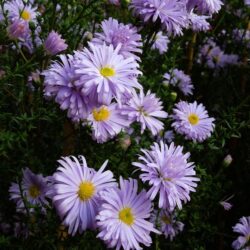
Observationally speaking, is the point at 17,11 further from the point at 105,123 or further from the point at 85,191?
the point at 85,191

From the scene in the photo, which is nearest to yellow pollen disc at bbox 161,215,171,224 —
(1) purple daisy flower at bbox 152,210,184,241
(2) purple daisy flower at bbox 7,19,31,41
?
(1) purple daisy flower at bbox 152,210,184,241

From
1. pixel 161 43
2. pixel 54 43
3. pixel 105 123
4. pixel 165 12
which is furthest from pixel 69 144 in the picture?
pixel 161 43

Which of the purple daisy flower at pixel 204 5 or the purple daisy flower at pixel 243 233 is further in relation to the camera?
the purple daisy flower at pixel 243 233

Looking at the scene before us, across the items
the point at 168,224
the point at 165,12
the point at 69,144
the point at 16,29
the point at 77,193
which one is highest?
the point at 165,12

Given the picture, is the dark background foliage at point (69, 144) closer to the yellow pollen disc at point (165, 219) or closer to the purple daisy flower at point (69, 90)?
the yellow pollen disc at point (165, 219)

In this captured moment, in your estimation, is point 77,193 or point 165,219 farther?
point 165,219

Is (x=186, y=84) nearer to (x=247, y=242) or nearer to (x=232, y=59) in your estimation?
(x=232, y=59)

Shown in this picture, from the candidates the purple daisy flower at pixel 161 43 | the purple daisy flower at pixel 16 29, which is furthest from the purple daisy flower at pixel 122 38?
the purple daisy flower at pixel 161 43
